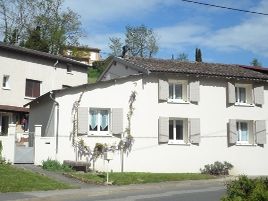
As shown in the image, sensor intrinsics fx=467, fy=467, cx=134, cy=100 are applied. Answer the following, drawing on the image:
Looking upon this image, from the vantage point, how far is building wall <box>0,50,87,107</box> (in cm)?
3541

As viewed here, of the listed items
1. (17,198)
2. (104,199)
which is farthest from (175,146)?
(17,198)

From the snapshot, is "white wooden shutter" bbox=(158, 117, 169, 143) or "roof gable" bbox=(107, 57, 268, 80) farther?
"roof gable" bbox=(107, 57, 268, 80)

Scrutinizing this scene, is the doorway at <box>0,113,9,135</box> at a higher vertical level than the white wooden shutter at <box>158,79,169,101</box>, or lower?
lower

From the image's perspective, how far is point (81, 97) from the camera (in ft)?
75.5

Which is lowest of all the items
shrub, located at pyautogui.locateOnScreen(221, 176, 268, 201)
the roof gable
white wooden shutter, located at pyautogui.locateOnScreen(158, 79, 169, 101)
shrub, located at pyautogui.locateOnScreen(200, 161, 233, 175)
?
shrub, located at pyautogui.locateOnScreen(200, 161, 233, 175)

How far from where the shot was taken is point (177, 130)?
25422mm

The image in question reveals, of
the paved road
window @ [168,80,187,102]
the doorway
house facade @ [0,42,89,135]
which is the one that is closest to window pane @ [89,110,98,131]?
window @ [168,80,187,102]

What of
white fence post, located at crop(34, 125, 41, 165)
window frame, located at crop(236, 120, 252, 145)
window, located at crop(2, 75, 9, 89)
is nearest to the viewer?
white fence post, located at crop(34, 125, 41, 165)

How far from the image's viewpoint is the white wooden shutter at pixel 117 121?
2327 cm

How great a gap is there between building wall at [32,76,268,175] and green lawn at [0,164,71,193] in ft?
12.0

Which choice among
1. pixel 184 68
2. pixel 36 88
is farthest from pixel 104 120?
pixel 36 88

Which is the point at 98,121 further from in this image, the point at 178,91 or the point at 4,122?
the point at 4,122

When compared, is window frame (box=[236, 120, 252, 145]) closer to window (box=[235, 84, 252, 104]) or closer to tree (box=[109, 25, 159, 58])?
window (box=[235, 84, 252, 104])

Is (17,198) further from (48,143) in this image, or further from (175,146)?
(175,146)
